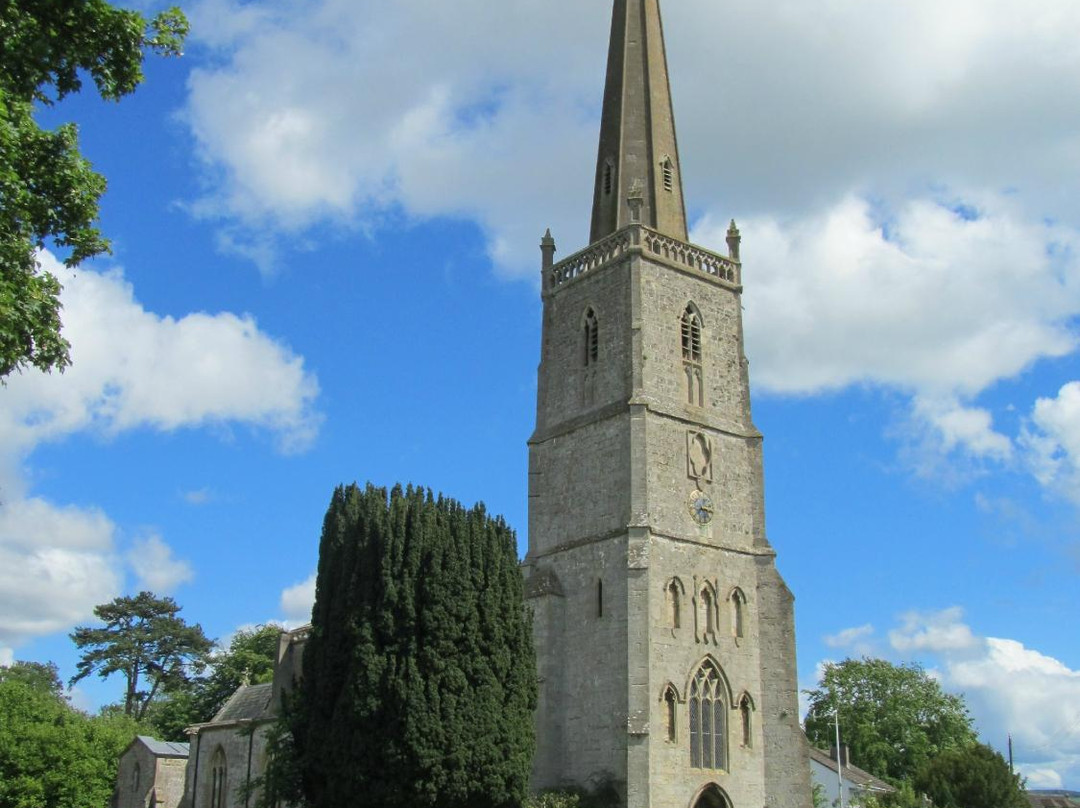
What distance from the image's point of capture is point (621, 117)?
40562mm

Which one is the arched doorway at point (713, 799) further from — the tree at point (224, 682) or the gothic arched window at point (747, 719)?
the tree at point (224, 682)

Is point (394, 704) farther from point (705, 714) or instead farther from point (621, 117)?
point (621, 117)

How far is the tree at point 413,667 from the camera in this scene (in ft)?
85.9

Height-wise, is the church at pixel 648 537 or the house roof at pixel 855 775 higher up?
the church at pixel 648 537

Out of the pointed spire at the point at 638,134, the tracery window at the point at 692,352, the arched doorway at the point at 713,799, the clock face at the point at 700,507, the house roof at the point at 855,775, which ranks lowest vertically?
the arched doorway at the point at 713,799

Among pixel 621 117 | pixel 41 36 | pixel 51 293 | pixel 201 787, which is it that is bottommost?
pixel 201 787

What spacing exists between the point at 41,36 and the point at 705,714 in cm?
2724

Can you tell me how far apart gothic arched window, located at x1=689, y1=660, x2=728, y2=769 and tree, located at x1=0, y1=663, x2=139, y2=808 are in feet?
98.9

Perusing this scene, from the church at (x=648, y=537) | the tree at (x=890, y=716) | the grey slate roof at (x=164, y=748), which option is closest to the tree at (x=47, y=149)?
the church at (x=648, y=537)

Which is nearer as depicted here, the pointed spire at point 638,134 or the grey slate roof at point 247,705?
the pointed spire at point 638,134

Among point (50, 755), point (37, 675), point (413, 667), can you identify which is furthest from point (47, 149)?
point (37, 675)

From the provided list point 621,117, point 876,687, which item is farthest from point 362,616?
point 876,687

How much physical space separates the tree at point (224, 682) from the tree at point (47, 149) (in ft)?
148

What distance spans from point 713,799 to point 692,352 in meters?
14.1
